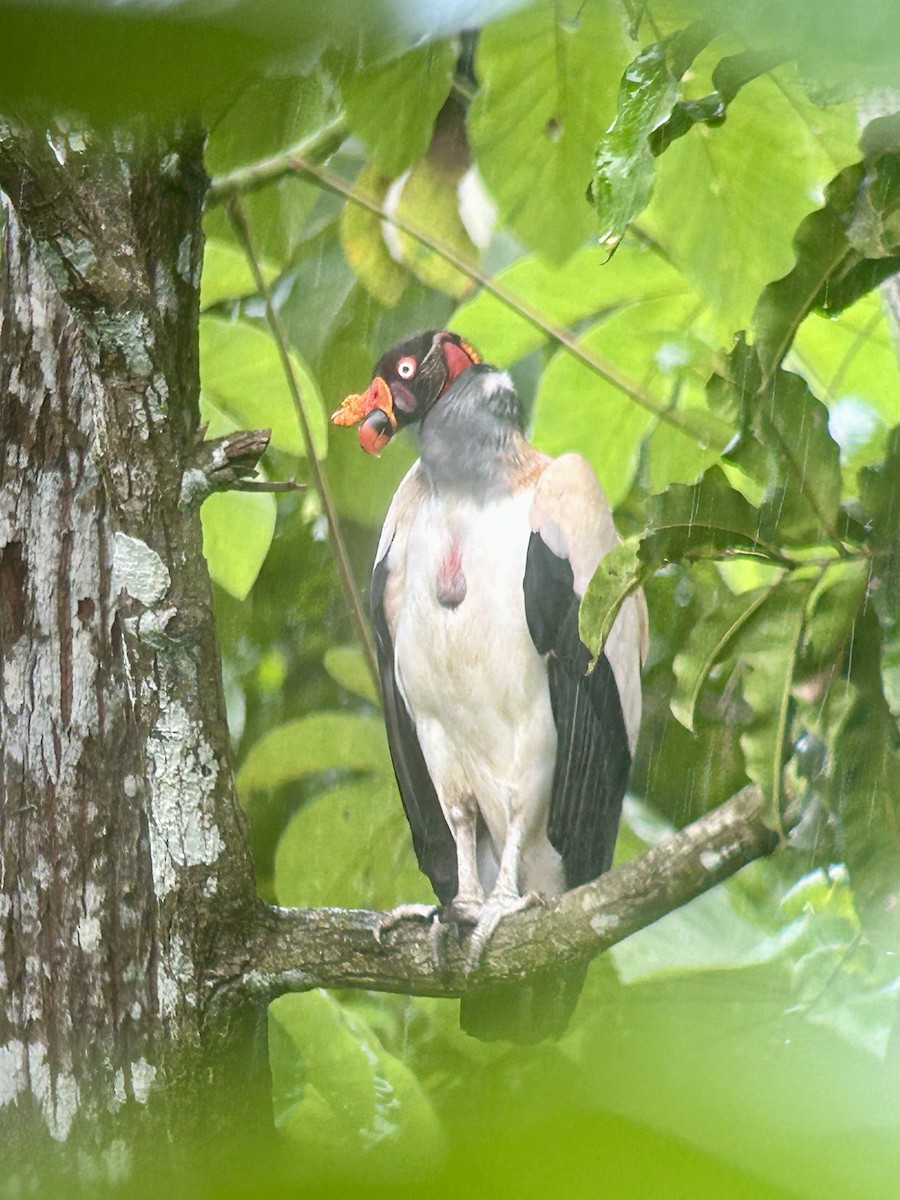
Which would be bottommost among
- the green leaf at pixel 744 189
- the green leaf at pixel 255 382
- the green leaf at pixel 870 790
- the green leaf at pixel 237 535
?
the green leaf at pixel 870 790

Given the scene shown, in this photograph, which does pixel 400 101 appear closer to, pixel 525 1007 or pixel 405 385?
pixel 405 385

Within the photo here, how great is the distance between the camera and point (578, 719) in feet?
2.68

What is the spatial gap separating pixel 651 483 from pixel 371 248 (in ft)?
0.90

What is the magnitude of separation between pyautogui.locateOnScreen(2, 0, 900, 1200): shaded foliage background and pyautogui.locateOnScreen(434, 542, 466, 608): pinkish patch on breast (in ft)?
0.20

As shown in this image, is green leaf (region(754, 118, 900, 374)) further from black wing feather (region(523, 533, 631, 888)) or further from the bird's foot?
the bird's foot

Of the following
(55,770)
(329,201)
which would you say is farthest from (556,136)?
(55,770)

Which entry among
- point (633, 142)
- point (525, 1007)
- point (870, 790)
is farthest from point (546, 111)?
point (525, 1007)

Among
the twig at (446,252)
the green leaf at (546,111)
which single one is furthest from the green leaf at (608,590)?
the green leaf at (546,111)

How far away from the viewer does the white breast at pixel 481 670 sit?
2.70 feet

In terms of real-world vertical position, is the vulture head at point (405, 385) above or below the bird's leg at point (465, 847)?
above

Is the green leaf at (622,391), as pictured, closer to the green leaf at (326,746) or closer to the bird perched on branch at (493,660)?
the bird perched on branch at (493,660)

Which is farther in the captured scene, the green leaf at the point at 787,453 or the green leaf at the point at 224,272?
the green leaf at the point at 224,272

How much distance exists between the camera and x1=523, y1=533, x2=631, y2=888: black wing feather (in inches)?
31.8

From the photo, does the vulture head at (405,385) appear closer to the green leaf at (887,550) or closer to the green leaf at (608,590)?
the green leaf at (608,590)
